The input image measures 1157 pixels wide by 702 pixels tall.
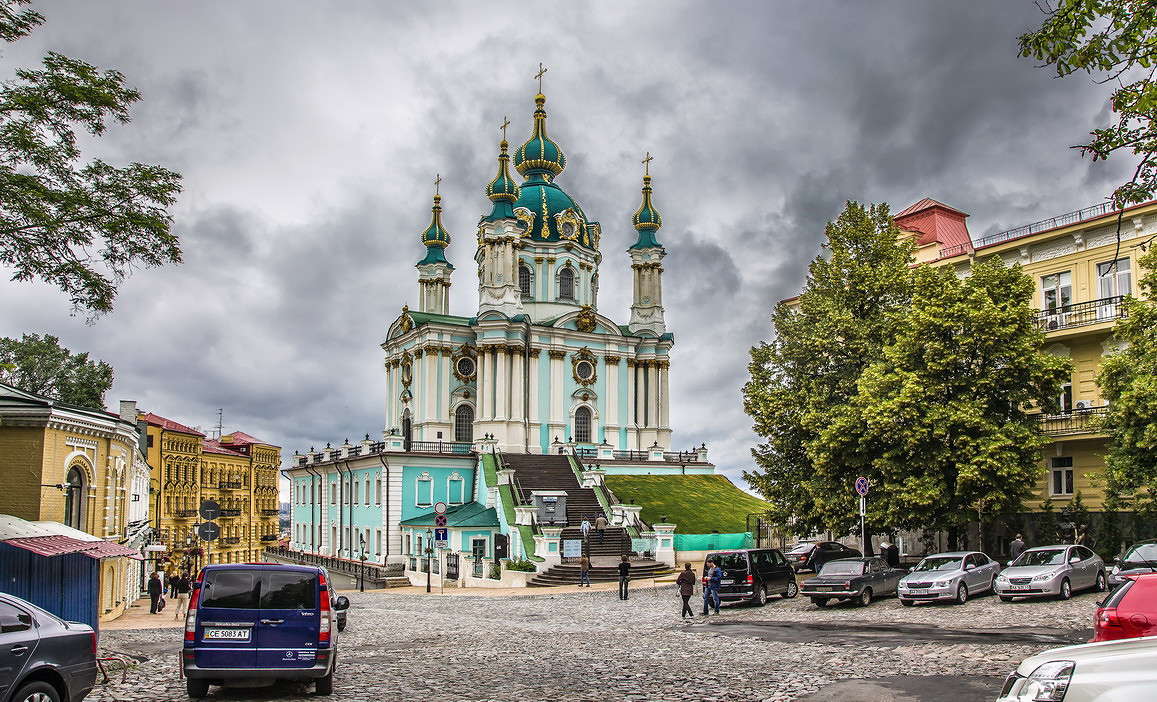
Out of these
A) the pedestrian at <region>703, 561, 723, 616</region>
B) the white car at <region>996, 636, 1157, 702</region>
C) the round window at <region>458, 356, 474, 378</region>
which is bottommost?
the pedestrian at <region>703, 561, 723, 616</region>

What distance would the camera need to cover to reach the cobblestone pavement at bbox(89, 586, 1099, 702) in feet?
45.4

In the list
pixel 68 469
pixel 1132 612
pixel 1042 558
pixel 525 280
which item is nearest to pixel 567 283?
pixel 525 280

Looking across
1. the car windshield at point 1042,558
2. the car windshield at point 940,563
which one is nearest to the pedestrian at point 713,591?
the car windshield at point 940,563

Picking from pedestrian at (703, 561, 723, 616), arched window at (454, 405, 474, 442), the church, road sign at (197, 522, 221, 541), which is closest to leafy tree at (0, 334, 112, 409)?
the church

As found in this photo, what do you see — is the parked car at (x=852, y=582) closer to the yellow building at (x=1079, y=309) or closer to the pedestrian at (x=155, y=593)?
the yellow building at (x=1079, y=309)

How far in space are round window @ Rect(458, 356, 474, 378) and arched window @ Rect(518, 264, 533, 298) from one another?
5.94 meters

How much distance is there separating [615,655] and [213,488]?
72.8m

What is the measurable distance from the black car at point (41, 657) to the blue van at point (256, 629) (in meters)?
1.76

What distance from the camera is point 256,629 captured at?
12797 mm

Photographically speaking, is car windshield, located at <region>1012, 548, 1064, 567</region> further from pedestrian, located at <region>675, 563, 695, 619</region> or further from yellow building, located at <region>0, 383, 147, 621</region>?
yellow building, located at <region>0, 383, 147, 621</region>

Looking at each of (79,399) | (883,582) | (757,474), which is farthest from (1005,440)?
(79,399)

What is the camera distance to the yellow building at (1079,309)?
33.8 m

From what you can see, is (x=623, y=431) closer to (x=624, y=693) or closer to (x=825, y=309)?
(x=825, y=309)

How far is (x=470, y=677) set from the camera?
1523 cm
